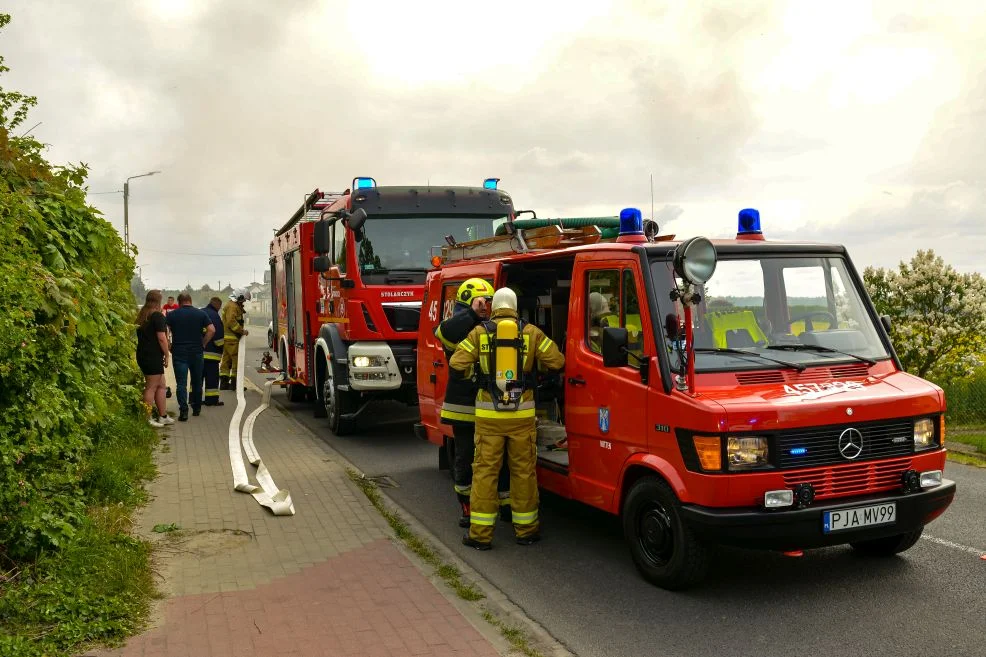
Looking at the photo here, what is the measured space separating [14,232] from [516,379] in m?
3.33

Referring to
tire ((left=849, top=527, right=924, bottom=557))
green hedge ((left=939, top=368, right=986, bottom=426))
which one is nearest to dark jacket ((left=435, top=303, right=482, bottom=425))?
tire ((left=849, top=527, right=924, bottom=557))

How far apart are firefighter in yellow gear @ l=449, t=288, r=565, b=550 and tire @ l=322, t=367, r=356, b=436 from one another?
18.4 feet

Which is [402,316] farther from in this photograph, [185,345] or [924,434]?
[924,434]

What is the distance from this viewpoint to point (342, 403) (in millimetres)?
12133

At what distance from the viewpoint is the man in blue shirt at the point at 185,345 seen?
1375 cm

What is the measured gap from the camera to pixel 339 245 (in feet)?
40.0

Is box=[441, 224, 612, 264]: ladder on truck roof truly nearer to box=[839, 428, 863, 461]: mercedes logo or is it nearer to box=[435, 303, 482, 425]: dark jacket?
box=[435, 303, 482, 425]: dark jacket

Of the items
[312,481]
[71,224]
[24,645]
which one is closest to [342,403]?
[312,481]

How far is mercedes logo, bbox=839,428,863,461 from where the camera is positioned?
5246 millimetres

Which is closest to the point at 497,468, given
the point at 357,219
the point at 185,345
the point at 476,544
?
the point at 476,544

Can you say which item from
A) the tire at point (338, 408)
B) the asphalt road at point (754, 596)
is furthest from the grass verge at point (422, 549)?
the tire at point (338, 408)

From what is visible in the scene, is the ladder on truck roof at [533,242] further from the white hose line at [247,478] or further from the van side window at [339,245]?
the van side window at [339,245]

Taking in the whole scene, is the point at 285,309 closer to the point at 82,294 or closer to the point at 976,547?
the point at 82,294

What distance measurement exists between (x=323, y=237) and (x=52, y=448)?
6791mm
